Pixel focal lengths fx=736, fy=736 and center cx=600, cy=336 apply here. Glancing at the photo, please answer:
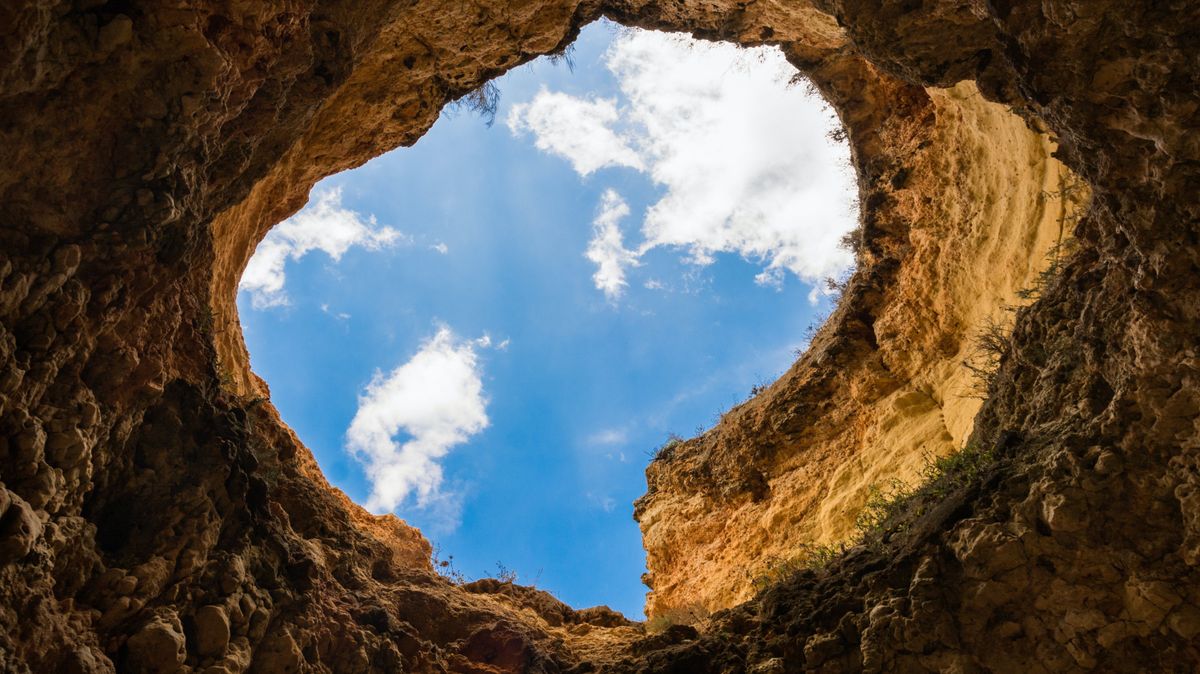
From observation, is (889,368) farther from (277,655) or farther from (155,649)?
(155,649)

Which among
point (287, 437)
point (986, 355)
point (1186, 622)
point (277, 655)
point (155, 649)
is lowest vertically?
point (1186, 622)

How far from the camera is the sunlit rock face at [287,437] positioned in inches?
192

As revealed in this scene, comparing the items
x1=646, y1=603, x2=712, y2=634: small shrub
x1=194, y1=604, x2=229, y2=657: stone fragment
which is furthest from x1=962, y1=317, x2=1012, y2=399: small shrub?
x1=194, y1=604, x2=229, y2=657: stone fragment

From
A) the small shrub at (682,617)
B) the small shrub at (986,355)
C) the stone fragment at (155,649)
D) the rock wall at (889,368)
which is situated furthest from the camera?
the small shrub at (682,617)

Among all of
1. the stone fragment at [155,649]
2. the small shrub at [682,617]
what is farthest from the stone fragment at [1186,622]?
the stone fragment at [155,649]

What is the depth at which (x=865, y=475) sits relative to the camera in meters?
11.6

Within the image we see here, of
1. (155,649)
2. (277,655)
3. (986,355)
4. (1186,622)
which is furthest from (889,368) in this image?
(155,649)

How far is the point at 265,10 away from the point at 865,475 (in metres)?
10.1

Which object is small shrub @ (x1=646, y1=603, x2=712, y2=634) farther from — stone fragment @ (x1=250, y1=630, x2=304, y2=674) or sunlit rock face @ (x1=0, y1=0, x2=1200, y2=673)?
stone fragment @ (x1=250, y1=630, x2=304, y2=674)

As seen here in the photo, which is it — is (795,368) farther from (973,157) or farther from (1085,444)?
(1085,444)

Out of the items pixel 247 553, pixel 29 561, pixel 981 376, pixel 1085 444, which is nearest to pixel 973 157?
pixel 981 376

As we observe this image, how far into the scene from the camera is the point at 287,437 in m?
9.62

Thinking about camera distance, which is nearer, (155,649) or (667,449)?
(155,649)

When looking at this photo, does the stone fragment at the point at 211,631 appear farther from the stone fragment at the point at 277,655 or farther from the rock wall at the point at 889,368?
the rock wall at the point at 889,368
